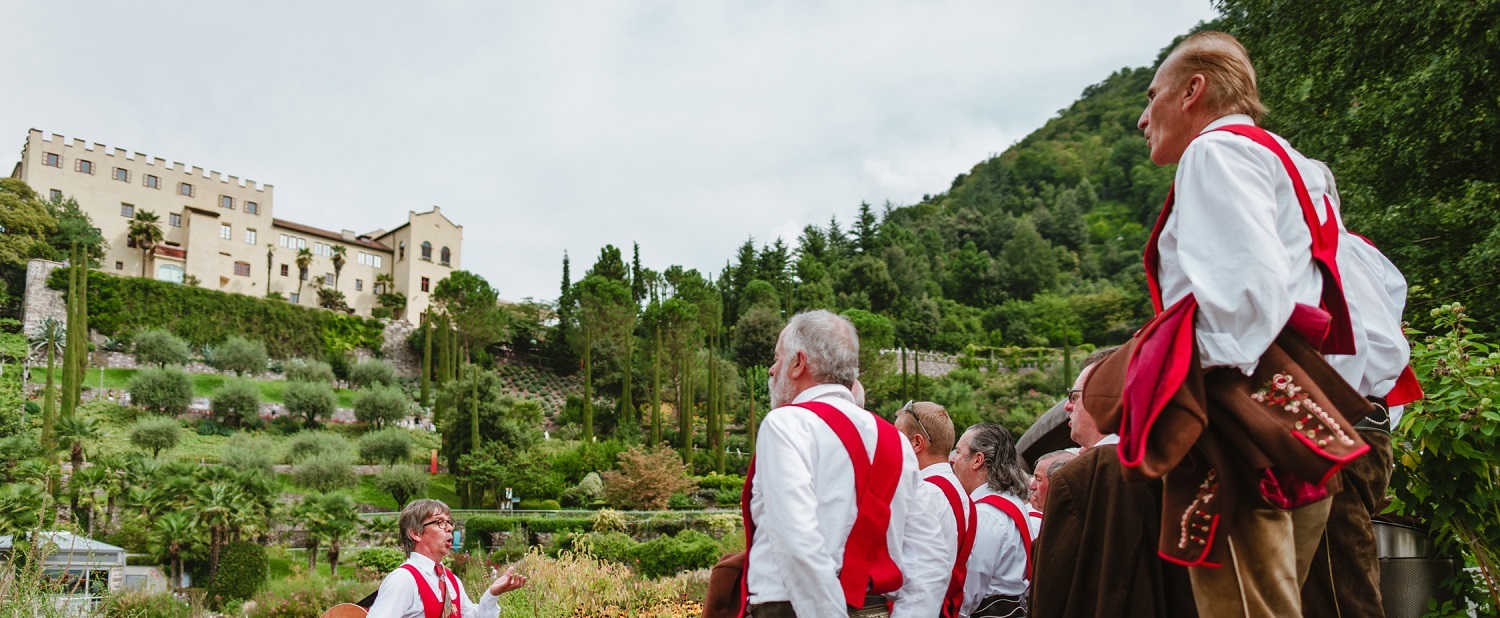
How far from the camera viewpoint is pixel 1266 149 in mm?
1544

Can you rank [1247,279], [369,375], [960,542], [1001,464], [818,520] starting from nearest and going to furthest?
[1247,279] → [818,520] → [960,542] → [1001,464] → [369,375]

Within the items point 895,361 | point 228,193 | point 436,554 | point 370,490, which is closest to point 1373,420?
point 436,554

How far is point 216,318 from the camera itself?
151 feet

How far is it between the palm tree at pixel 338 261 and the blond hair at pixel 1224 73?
62.6 metres

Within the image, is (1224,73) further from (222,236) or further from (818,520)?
(222,236)

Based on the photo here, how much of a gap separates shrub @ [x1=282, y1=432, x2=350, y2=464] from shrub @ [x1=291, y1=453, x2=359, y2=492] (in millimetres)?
1633

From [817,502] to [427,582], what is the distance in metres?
2.26

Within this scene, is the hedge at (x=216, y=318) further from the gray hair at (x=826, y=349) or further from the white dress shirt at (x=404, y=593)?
the gray hair at (x=826, y=349)

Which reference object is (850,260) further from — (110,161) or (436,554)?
(436,554)

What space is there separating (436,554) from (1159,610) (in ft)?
10.6

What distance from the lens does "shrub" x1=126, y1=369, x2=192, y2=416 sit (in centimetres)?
3469

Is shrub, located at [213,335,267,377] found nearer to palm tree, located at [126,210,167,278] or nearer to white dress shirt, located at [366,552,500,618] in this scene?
palm tree, located at [126,210,167,278]

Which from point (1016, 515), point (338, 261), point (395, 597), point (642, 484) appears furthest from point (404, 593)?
point (338, 261)

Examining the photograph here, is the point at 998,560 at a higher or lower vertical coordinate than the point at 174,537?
higher
